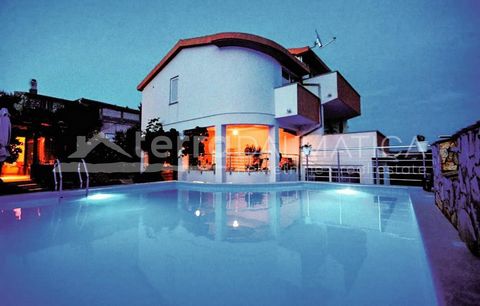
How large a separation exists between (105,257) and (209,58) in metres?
11.3

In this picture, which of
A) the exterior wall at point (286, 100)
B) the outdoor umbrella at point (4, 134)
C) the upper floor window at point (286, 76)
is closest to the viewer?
the outdoor umbrella at point (4, 134)

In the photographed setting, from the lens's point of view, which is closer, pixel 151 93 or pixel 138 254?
pixel 138 254

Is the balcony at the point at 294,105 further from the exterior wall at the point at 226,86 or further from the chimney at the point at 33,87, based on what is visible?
the chimney at the point at 33,87

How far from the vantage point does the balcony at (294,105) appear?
11203 millimetres

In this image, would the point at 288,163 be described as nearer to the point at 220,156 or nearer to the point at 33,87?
the point at 220,156

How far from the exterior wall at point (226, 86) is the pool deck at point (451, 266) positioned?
30.3ft

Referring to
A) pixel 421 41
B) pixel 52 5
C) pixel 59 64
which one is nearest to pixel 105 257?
pixel 52 5

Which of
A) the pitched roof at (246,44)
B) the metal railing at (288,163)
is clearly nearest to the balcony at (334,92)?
the pitched roof at (246,44)

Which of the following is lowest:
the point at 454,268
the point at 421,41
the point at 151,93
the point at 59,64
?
the point at 454,268

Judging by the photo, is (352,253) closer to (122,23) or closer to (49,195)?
(49,195)

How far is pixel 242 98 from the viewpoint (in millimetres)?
11312

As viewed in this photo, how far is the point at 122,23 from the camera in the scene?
54.6 m

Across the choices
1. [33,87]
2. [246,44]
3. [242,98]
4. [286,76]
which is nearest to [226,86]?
[242,98]

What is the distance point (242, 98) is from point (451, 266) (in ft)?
33.8
